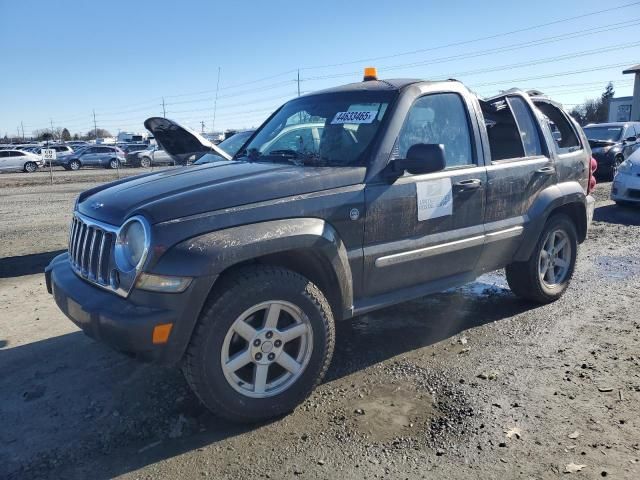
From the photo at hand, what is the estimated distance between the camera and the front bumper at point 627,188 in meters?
10.2

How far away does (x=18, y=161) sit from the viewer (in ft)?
106

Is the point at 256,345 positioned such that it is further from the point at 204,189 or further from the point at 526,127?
the point at 526,127

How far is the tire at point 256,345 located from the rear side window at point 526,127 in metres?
2.62

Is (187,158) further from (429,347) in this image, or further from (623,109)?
(623,109)

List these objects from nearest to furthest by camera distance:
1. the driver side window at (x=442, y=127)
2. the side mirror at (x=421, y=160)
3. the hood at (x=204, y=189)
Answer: the hood at (x=204, y=189) → the side mirror at (x=421, y=160) → the driver side window at (x=442, y=127)

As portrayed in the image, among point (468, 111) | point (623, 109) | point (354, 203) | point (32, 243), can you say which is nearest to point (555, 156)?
point (468, 111)

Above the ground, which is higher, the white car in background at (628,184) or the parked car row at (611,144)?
the parked car row at (611,144)

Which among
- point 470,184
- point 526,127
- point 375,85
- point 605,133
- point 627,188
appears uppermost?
point 375,85

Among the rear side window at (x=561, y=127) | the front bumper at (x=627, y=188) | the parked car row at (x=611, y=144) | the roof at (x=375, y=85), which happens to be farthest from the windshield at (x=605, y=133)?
the roof at (x=375, y=85)

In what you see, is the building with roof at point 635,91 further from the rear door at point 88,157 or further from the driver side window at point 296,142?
the driver side window at point 296,142

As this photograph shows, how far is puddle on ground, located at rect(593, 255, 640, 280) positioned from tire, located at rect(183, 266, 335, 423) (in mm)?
4344

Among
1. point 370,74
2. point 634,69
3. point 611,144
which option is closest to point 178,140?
point 370,74

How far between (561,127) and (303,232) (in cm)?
372

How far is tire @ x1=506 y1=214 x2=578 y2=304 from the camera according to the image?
5.01m
